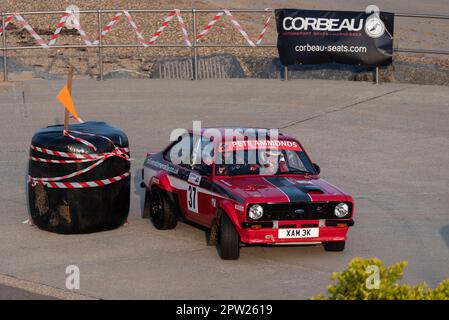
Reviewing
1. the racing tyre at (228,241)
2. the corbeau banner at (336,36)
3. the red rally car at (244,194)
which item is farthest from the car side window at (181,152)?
the corbeau banner at (336,36)

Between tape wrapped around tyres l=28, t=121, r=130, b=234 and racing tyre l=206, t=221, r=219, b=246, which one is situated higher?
tape wrapped around tyres l=28, t=121, r=130, b=234

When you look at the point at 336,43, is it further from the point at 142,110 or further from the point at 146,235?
the point at 146,235

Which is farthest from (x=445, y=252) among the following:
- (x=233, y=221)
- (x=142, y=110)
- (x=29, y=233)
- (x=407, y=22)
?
(x=407, y=22)

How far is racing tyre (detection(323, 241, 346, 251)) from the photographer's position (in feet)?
43.9

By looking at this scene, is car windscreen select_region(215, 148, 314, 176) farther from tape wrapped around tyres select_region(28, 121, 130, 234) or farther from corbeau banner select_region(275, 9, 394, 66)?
corbeau banner select_region(275, 9, 394, 66)

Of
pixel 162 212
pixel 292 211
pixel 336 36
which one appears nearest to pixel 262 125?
pixel 336 36

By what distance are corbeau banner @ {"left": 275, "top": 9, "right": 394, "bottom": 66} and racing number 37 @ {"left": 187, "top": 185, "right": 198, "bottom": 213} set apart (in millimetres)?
12402

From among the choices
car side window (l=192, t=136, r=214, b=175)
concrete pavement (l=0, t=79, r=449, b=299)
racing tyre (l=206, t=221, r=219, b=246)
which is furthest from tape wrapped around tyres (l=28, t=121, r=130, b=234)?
racing tyre (l=206, t=221, r=219, b=246)

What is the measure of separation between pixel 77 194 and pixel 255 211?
2740mm

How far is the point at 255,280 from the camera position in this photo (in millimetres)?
12180

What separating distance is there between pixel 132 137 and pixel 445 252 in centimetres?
1008

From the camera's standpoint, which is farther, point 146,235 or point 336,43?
point 336,43

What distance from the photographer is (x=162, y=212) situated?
1462 centimetres

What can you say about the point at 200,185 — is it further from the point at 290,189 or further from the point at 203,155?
the point at 290,189
